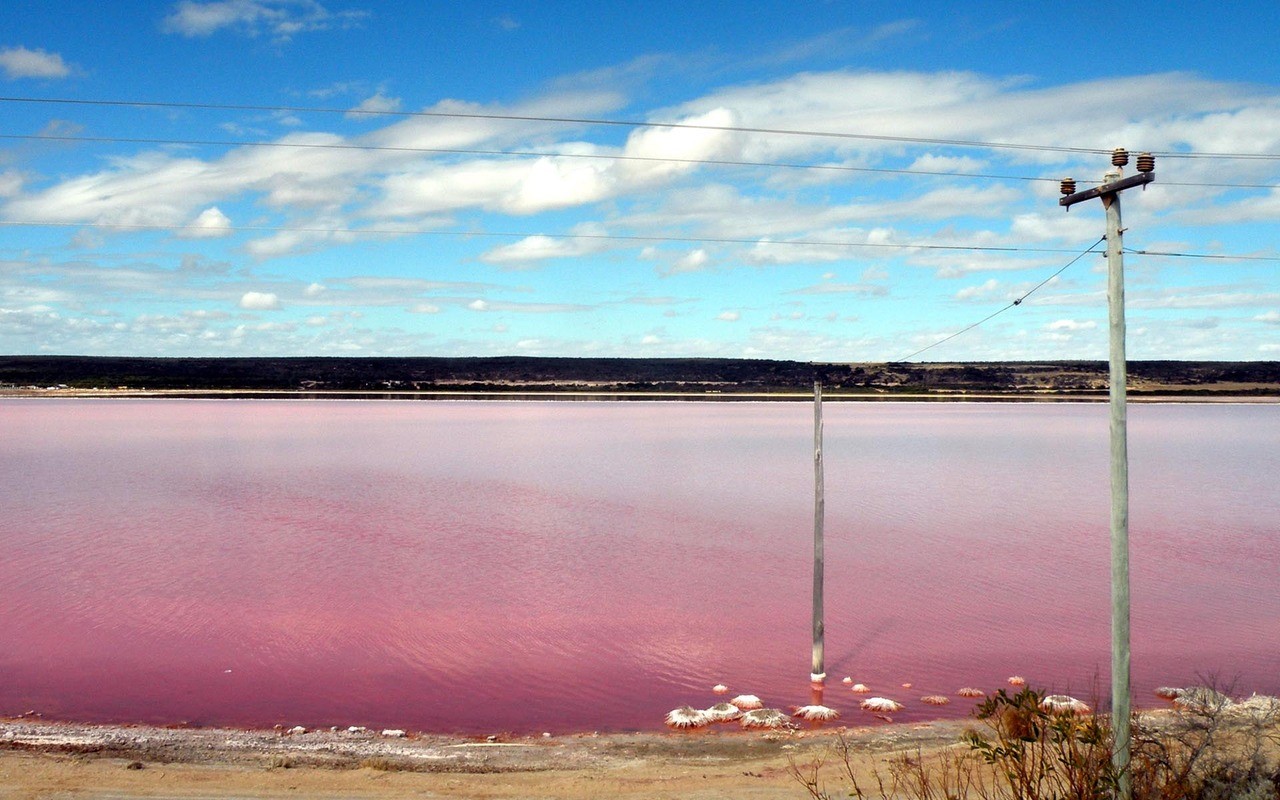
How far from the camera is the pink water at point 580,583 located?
1118cm

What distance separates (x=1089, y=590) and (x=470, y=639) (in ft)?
31.3

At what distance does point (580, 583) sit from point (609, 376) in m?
Answer: 120

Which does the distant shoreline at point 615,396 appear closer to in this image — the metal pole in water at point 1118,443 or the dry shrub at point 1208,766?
the dry shrub at point 1208,766

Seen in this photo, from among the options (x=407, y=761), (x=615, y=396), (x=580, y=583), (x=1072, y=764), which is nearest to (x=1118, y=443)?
(x=1072, y=764)

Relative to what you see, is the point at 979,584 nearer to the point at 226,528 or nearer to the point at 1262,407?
the point at 226,528

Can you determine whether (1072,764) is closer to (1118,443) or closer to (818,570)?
(1118,443)

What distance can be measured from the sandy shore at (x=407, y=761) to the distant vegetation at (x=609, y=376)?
92.9 metres

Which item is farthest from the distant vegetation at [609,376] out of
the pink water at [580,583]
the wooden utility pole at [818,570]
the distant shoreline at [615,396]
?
the wooden utility pole at [818,570]

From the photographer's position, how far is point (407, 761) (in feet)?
28.1

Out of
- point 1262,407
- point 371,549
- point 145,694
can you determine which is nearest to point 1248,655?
point 145,694

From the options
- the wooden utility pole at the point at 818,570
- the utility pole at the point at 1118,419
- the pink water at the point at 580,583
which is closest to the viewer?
the utility pole at the point at 1118,419

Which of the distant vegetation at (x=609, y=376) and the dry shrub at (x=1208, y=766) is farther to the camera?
the distant vegetation at (x=609, y=376)

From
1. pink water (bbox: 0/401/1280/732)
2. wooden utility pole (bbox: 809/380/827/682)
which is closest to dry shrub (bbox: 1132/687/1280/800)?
pink water (bbox: 0/401/1280/732)

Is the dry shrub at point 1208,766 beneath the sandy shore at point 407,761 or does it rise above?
above
